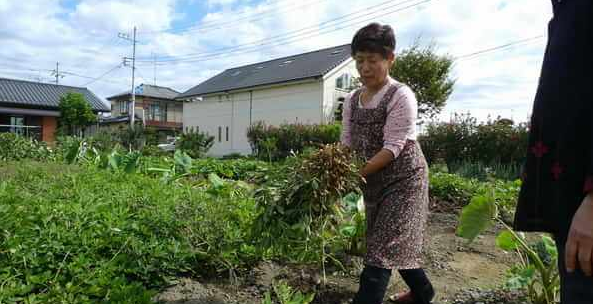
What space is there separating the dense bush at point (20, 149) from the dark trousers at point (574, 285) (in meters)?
7.93

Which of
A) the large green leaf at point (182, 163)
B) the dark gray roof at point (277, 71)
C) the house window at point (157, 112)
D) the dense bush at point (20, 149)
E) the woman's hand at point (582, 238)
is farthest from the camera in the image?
the house window at point (157, 112)

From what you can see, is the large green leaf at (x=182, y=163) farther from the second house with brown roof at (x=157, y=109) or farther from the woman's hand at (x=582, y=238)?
the second house with brown roof at (x=157, y=109)

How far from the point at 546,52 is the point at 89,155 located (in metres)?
7.01

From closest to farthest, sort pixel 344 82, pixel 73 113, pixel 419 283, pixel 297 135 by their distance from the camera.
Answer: pixel 419 283 < pixel 297 135 < pixel 344 82 < pixel 73 113

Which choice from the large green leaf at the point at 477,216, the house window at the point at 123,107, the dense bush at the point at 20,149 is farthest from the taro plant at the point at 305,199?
the house window at the point at 123,107

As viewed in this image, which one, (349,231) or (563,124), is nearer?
(563,124)

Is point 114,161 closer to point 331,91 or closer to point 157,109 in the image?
point 331,91

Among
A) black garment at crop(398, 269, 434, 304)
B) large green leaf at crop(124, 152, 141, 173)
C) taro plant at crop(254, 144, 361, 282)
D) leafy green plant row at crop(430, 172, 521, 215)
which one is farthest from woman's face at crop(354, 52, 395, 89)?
large green leaf at crop(124, 152, 141, 173)

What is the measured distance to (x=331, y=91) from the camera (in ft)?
67.2

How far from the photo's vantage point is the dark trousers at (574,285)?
881 mm

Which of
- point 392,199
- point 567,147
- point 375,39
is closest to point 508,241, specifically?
point 392,199

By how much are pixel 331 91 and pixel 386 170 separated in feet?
62.2

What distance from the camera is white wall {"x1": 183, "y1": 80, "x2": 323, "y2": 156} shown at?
20922mm

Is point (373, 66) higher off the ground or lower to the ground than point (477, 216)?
higher
